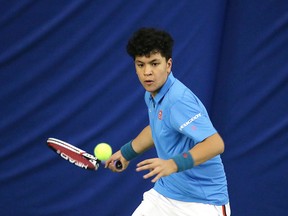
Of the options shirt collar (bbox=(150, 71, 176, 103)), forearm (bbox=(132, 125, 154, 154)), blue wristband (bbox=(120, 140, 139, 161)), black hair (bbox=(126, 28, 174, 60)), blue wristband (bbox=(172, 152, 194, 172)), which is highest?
black hair (bbox=(126, 28, 174, 60))

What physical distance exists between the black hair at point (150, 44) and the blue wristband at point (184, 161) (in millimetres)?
648

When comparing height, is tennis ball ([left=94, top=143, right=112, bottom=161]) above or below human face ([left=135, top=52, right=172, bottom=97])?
below

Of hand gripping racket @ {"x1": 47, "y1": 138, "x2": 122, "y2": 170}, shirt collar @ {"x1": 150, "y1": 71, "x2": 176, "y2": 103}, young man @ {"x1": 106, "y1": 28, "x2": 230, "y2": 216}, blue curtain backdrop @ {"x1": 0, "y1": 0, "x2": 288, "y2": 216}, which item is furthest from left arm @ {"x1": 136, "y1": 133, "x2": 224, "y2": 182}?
blue curtain backdrop @ {"x1": 0, "y1": 0, "x2": 288, "y2": 216}

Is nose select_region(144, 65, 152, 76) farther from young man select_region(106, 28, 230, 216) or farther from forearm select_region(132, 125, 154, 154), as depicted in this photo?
forearm select_region(132, 125, 154, 154)

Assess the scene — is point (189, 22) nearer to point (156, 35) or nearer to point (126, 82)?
point (126, 82)

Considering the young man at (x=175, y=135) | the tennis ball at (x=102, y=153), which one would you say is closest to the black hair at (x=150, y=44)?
the young man at (x=175, y=135)

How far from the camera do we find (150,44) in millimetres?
2939

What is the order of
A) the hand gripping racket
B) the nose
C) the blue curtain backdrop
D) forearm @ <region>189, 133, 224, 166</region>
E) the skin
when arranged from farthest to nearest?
the blue curtain backdrop → the hand gripping racket → the nose → forearm @ <region>189, 133, 224, 166</region> → the skin

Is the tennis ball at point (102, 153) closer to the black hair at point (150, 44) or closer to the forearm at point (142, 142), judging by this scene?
the forearm at point (142, 142)

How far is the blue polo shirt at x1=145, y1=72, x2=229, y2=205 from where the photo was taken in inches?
106

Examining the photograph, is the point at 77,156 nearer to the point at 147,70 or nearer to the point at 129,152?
the point at 129,152

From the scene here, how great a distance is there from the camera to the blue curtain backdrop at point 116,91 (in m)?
4.10

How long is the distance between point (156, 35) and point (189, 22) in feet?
5.22

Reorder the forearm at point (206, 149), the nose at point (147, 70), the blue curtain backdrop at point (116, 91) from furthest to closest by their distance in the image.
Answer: the blue curtain backdrop at point (116, 91) < the nose at point (147, 70) < the forearm at point (206, 149)
